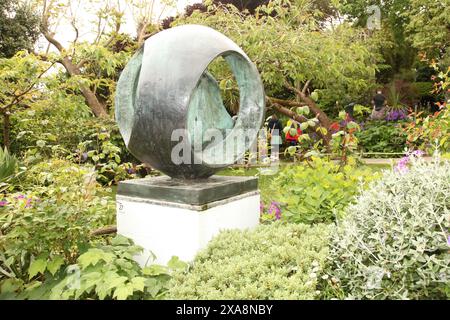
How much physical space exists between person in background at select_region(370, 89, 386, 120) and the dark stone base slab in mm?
11765

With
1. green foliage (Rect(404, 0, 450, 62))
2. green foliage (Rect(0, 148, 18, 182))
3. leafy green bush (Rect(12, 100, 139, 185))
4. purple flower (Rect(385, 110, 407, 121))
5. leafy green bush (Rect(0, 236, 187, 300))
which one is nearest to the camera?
leafy green bush (Rect(0, 236, 187, 300))

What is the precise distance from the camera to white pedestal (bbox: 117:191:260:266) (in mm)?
2758

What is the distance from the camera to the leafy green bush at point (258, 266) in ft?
6.89

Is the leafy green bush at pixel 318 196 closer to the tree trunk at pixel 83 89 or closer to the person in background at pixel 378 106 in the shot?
the tree trunk at pixel 83 89

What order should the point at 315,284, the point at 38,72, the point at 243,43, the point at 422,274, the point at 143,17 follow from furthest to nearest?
1. the point at 143,17
2. the point at 243,43
3. the point at 38,72
4. the point at 315,284
5. the point at 422,274

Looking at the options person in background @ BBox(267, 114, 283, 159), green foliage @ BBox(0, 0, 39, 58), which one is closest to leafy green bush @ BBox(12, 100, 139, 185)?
person in background @ BBox(267, 114, 283, 159)

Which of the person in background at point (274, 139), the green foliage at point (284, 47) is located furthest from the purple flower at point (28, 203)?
the green foliage at point (284, 47)

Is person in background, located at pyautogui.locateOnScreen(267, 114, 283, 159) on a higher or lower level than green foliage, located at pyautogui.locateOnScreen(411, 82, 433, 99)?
lower

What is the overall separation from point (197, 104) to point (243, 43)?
4.34m

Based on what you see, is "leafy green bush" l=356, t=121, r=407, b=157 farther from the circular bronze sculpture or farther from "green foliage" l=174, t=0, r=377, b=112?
the circular bronze sculpture

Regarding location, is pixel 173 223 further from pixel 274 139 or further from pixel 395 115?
pixel 395 115

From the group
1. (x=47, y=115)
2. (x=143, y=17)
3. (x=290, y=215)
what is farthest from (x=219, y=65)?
(x=290, y=215)

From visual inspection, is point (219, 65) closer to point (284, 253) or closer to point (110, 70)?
point (110, 70)

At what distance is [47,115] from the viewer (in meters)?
6.68
